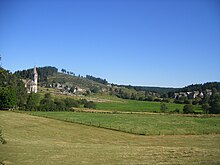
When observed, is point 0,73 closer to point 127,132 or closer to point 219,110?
point 127,132

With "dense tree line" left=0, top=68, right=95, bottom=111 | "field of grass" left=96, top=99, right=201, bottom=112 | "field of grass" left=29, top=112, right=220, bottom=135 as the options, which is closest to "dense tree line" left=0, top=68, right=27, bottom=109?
"dense tree line" left=0, top=68, right=95, bottom=111

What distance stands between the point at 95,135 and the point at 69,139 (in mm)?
6111

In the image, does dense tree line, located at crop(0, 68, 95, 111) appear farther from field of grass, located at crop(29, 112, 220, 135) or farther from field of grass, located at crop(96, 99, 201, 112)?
field of grass, located at crop(29, 112, 220, 135)

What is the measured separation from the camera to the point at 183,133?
47625 millimetres

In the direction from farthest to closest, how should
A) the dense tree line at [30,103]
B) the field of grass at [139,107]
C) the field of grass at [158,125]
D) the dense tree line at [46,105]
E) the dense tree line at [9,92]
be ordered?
the field of grass at [139,107]
the dense tree line at [46,105]
the dense tree line at [30,103]
the field of grass at [158,125]
the dense tree line at [9,92]

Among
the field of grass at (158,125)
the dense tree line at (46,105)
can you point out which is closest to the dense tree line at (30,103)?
the dense tree line at (46,105)

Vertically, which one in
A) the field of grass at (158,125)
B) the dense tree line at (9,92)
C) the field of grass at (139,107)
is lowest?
the field of grass at (158,125)

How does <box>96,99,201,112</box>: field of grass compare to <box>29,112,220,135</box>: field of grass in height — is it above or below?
above

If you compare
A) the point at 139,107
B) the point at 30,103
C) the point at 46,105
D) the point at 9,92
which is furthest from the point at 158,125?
the point at 139,107

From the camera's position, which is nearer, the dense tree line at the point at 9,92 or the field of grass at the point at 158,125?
the dense tree line at the point at 9,92

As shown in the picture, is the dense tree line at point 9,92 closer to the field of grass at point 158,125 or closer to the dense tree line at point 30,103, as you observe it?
the dense tree line at point 30,103

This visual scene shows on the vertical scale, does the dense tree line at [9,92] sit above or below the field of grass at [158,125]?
above

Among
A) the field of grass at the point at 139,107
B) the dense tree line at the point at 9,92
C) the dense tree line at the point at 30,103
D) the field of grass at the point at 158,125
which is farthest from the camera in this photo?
the field of grass at the point at 139,107

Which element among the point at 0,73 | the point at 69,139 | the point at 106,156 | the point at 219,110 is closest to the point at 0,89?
the point at 0,73
